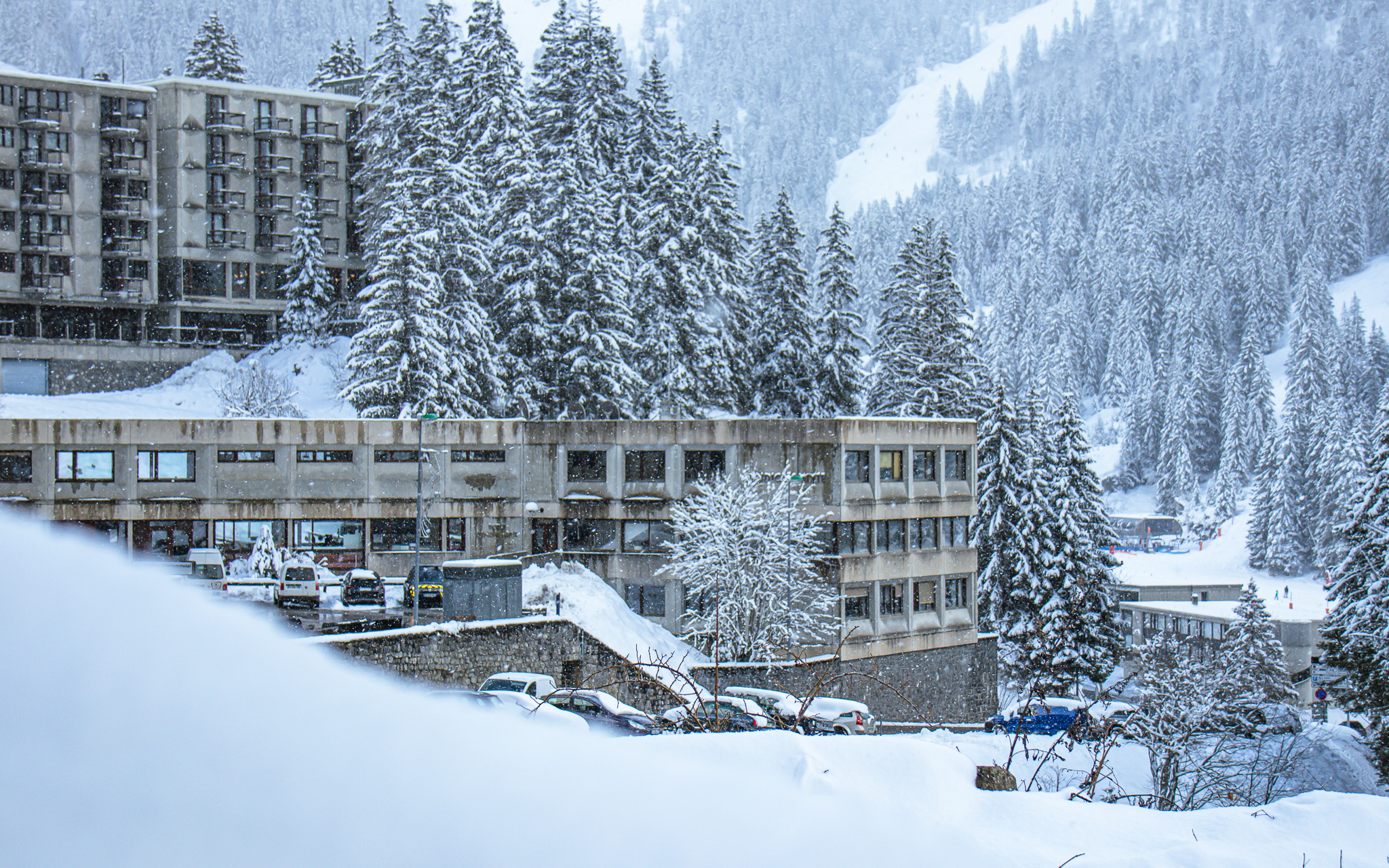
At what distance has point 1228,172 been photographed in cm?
18375

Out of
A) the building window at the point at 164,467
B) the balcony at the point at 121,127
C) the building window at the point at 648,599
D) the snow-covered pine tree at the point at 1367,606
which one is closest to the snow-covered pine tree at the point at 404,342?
the building window at the point at 164,467

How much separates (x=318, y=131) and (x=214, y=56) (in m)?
17.8

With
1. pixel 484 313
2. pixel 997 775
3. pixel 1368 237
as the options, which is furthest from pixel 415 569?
pixel 1368 237

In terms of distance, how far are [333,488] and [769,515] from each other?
56.4ft

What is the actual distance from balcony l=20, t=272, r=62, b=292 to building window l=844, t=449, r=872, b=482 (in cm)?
4681

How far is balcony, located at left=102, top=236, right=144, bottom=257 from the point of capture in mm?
65812

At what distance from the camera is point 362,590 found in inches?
1519

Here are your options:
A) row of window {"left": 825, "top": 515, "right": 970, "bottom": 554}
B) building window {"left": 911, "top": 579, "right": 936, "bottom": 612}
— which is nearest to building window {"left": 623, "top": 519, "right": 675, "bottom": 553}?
row of window {"left": 825, "top": 515, "right": 970, "bottom": 554}

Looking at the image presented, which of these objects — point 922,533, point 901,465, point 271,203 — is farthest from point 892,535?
point 271,203

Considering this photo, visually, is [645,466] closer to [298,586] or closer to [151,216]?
[298,586]

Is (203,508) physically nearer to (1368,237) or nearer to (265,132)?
(265,132)

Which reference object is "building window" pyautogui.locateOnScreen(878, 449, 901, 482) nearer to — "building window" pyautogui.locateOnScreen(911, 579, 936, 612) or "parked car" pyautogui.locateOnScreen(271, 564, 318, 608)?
"building window" pyautogui.locateOnScreen(911, 579, 936, 612)

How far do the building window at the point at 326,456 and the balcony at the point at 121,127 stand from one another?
31.9 meters

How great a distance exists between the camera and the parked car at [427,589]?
122ft
